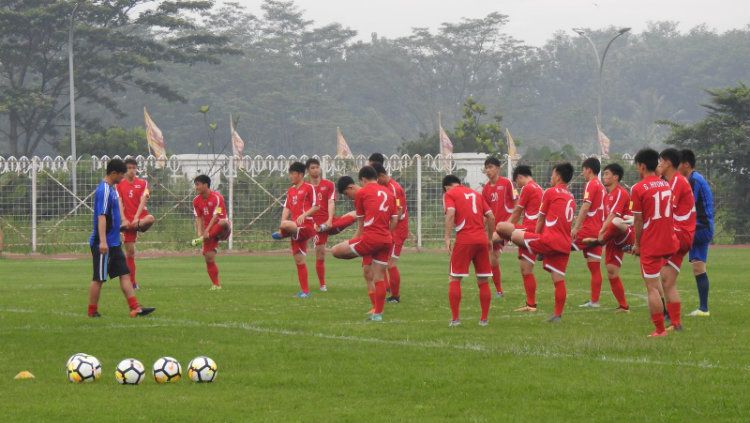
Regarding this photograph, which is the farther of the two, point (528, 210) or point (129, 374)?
point (528, 210)

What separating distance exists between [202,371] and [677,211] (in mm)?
6543

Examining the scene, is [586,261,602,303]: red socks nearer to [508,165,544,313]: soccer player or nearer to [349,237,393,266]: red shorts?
[508,165,544,313]: soccer player

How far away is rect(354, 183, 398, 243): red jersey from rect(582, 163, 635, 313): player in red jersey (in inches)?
109

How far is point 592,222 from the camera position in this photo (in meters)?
18.4

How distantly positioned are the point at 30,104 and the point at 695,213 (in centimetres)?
6105

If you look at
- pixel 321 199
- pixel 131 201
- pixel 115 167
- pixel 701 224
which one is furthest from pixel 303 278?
pixel 701 224

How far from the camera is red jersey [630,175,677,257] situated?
14008 millimetres

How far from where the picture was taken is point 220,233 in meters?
21.8

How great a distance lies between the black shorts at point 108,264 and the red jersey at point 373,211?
3189 mm

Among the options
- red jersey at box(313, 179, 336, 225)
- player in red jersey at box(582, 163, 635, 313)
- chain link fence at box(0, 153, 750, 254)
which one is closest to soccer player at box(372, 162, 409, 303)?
red jersey at box(313, 179, 336, 225)

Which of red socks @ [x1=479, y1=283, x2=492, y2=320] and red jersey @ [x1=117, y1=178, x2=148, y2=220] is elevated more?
red jersey @ [x1=117, y1=178, x2=148, y2=220]

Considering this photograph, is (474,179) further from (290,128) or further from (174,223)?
(290,128)

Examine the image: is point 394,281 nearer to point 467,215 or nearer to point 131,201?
point 467,215

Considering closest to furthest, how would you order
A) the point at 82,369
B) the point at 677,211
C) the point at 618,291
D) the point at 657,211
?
the point at 82,369 < the point at 657,211 < the point at 677,211 < the point at 618,291
